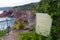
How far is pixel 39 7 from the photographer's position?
57.2 inches

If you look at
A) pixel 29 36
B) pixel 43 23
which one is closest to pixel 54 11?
pixel 43 23

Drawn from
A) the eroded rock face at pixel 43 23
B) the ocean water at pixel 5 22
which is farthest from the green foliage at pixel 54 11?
the ocean water at pixel 5 22

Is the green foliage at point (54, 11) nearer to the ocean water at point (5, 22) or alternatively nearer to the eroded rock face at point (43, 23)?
the eroded rock face at point (43, 23)

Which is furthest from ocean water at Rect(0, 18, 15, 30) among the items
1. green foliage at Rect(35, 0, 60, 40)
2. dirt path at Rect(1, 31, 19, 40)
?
green foliage at Rect(35, 0, 60, 40)

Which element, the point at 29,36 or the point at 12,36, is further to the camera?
the point at 12,36

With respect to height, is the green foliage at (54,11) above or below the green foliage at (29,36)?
above

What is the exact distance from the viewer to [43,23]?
1.31 meters

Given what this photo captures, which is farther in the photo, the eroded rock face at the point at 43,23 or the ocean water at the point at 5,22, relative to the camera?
the ocean water at the point at 5,22

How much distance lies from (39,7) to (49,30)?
23cm

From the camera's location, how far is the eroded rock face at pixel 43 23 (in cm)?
130

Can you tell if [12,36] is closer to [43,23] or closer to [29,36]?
[29,36]

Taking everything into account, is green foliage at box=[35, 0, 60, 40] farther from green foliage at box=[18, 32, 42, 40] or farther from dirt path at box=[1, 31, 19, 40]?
dirt path at box=[1, 31, 19, 40]

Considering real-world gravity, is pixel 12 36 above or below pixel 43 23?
below

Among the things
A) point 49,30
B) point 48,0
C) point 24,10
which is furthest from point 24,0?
point 49,30
